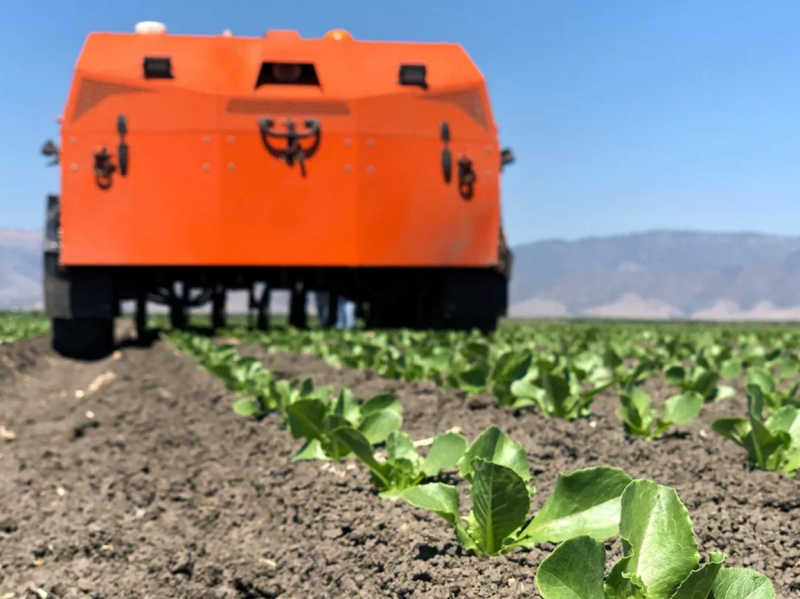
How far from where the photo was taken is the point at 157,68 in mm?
8414

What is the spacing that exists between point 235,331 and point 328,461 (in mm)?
7320

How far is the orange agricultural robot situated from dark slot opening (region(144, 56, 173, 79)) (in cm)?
1

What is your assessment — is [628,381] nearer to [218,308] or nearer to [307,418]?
[307,418]

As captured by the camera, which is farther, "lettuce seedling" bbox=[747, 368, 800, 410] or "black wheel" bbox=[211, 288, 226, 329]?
"black wheel" bbox=[211, 288, 226, 329]

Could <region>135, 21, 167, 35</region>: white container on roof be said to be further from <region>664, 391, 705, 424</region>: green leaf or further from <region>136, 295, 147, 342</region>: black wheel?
<region>664, 391, 705, 424</region>: green leaf

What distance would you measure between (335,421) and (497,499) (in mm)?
1066

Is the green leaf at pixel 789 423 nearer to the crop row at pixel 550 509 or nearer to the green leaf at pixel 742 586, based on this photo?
the crop row at pixel 550 509

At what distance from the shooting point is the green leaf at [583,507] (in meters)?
1.97

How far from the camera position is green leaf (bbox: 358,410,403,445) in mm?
2943

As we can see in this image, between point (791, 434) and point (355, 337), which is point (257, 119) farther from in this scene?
point (791, 434)

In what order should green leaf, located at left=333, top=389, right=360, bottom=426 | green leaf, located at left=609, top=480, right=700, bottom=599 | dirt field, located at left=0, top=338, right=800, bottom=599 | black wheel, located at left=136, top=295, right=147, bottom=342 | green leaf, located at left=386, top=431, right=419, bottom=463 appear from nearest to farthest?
1. green leaf, located at left=609, top=480, right=700, bottom=599
2. dirt field, located at left=0, top=338, right=800, bottom=599
3. green leaf, located at left=386, top=431, right=419, bottom=463
4. green leaf, located at left=333, top=389, right=360, bottom=426
5. black wheel, located at left=136, top=295, right=147, bottom=342

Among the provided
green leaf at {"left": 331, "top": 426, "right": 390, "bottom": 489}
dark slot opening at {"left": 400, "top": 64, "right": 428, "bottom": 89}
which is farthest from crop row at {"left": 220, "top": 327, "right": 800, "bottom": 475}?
dark slot opening at {"left": 400, "top": 64, "right": 428, "bottom": 89}

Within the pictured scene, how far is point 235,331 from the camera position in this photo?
403 inches

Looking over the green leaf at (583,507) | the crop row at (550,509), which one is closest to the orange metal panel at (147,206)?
the crop row at (550,509)
